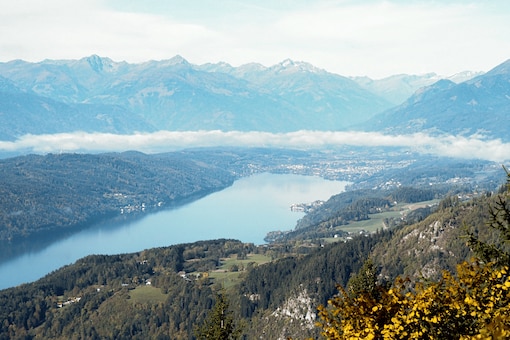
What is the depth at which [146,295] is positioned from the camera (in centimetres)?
15975

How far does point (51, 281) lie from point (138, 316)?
45168 millimetres

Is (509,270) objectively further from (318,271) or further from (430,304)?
(318,271)

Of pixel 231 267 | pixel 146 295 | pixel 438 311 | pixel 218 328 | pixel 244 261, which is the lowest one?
pixel 146 295

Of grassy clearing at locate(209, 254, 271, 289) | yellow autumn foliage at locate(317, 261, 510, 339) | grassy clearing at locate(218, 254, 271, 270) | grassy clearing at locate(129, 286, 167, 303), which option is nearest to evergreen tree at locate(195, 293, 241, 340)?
yellow autumn foliage at locate(317, 261, 510, 339)

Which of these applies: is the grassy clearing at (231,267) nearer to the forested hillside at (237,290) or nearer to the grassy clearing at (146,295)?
the forested hillside at (237,290)

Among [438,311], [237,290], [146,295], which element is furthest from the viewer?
[146,295]

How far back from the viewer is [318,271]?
143 meters

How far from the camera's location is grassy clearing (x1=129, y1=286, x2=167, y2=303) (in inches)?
6122

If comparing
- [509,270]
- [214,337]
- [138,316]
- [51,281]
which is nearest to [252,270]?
[138,316]

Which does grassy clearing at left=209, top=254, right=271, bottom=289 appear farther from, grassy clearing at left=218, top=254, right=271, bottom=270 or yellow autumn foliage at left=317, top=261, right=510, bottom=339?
yellow autumn foliage at left=317, top=261, right=510, bottom=339

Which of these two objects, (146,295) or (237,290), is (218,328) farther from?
(146,295)

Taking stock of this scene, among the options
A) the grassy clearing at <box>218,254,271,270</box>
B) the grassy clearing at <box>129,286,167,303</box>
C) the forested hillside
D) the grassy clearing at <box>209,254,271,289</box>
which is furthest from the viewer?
the grassy clearing at <box>218,254,271,270</box>

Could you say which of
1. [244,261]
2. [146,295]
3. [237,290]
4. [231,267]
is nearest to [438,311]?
[237,290]

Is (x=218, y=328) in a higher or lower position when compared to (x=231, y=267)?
higher
